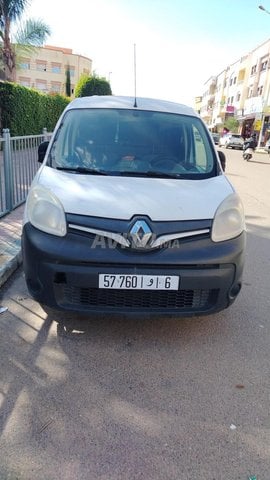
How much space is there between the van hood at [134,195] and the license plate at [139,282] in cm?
42

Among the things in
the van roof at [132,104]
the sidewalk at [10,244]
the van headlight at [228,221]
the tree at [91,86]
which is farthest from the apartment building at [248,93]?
the van headlight at [228,221]

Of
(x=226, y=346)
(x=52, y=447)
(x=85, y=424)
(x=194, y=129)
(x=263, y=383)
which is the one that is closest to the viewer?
(x=52, y=447)

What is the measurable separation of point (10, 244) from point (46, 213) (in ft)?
7.20

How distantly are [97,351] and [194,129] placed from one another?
250cm

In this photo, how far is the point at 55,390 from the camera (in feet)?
8.34

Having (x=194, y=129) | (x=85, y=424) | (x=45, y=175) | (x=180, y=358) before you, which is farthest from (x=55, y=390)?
(x=194, y=129)

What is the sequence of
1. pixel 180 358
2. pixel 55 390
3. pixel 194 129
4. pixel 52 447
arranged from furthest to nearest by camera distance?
pixel 194 129
pixel 180 358
pixel 55 390
pixel 52 447

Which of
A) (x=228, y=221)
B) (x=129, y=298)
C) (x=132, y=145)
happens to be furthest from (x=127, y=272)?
(x=132, y=145)

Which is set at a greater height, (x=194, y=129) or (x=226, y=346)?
(x=194, y=129)

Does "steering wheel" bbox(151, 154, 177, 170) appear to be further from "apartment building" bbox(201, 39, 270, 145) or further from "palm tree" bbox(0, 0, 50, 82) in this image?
"apartment building" bbox(201, 39, 270, 145)

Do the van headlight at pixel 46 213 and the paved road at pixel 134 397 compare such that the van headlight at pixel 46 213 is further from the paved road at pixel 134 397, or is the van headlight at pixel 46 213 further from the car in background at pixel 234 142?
the car in background at pixel 234 142

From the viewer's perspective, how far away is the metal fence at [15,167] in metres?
6.05

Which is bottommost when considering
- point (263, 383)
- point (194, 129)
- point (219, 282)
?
point (263, 383)

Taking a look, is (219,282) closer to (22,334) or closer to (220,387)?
(220,387)
